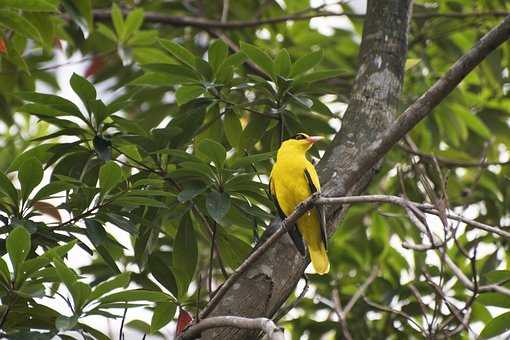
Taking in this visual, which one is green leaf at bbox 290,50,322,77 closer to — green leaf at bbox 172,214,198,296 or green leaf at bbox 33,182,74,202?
green leaf at bbox 172,214,198,296

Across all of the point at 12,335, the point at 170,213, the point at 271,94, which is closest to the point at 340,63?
the point at 271,94

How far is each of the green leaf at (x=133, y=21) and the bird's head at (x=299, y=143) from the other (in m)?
1.39

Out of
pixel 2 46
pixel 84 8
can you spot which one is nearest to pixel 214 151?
pixel 2 46

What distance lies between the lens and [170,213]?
329 cm

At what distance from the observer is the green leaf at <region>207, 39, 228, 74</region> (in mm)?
3506

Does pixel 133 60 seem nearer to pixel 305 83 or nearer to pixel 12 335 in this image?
pixel 305 83

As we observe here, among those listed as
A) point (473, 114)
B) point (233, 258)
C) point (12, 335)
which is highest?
point (473, 114)

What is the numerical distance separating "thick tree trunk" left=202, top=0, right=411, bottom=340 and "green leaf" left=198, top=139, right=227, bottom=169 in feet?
1.22

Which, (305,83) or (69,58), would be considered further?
(69,58)

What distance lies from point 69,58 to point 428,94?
144 inches

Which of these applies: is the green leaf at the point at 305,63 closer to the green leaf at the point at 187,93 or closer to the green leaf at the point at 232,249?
the green leaf at the point at 187,93

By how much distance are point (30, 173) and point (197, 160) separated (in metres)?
0.62

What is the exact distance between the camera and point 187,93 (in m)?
3.53

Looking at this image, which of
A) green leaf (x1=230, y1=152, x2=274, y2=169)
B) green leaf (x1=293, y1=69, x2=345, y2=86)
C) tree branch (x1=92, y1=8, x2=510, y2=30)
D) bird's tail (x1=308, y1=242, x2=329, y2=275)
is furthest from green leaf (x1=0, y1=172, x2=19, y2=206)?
tree branch (x1=92, y1=8, x2=510, y2=30)
